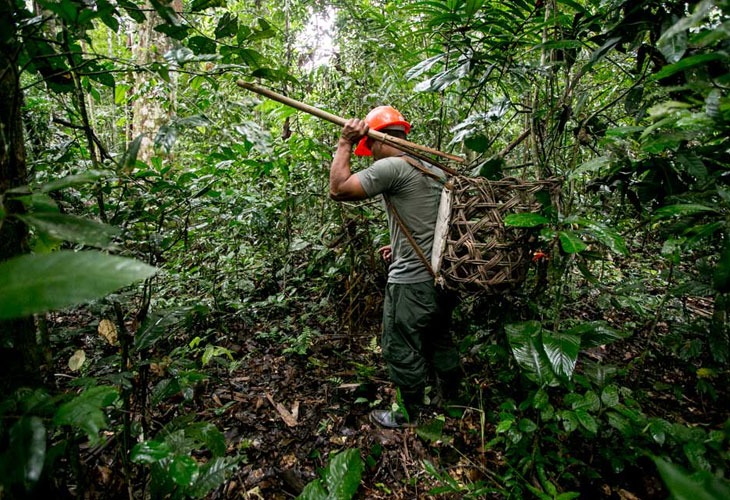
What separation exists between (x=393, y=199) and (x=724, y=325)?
218 cm

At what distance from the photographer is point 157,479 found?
1.30 meters

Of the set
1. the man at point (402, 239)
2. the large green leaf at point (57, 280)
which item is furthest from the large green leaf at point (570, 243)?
the large green leaf at point (57, 280)

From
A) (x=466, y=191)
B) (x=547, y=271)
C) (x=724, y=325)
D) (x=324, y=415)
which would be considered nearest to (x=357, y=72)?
(x=466, y=191)

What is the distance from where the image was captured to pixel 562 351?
174 centimetres

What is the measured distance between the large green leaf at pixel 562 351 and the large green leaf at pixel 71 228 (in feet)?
5.79

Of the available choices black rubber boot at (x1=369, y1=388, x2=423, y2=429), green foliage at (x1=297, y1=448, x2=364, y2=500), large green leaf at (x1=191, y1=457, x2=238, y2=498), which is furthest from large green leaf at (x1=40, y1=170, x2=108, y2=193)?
black rubber boot at (x1=369, y1=388, x2=423, y2=429)

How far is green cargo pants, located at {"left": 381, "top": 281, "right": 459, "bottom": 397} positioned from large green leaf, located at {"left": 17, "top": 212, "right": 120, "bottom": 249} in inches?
81.8

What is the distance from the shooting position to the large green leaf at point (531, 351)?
181cm

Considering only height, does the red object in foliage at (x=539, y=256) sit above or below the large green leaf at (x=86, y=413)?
above

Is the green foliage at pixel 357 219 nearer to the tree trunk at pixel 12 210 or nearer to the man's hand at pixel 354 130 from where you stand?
the tree trunk at pixel 12 210

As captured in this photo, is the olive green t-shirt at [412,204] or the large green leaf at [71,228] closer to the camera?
the large green leaf at [71,228]

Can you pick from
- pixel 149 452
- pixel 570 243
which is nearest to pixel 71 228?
pixel 149 452

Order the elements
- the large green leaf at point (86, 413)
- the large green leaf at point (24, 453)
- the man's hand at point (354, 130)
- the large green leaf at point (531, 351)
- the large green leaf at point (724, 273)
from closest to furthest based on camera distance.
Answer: the large green leaf at point (24, 453) → the large green leaf at point (86, 413) → the large green leaf at point (724, 273) → the large green leaf at point (531, 351) → the man's hand at point (354, 130)

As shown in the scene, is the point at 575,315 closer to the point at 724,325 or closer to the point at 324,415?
the point at 724,325
